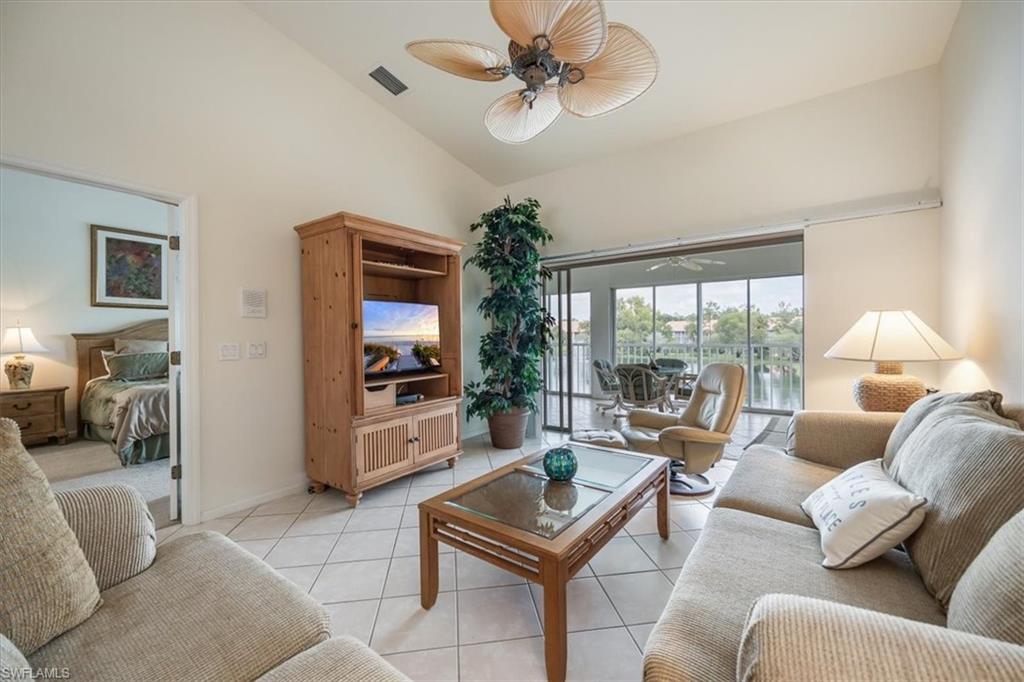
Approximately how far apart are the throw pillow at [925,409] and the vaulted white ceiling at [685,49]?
214 centimetres

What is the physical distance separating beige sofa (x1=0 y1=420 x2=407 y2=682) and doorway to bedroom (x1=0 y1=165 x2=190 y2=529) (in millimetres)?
2622

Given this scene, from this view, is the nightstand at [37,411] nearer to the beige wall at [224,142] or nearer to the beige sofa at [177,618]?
the beige wall at [224,142]

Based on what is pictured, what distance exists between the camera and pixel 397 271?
3377 mm

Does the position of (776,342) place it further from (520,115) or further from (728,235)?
(520,115)

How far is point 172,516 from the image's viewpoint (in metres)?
2.54

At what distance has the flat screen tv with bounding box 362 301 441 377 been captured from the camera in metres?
3.05

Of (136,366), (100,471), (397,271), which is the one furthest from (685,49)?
(136,366)

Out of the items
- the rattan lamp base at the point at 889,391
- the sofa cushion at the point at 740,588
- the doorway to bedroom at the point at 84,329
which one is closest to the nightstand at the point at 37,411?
the doorway to bedroom at the point at 84,329

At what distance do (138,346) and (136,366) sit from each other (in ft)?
1.17

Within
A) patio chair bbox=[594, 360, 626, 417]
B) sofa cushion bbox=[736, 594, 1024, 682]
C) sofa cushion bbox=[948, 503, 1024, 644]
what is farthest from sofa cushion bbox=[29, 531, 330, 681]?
patio chair bbox=[594, 360, 626, 417]

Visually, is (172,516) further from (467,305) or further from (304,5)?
(304,5)

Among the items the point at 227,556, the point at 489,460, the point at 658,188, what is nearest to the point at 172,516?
the point at 227,556

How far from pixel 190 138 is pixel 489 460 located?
3.13m

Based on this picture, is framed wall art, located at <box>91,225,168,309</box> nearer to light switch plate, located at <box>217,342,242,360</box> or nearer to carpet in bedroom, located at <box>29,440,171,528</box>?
carpet in bedroom, located at <box>29,440,171,528</box>
